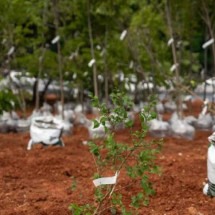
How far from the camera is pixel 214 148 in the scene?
458 cm

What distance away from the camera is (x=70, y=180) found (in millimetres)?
5391

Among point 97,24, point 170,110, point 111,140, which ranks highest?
point 97,24

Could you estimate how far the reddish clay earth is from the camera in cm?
430

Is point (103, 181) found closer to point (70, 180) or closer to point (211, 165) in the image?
point (211, 165)

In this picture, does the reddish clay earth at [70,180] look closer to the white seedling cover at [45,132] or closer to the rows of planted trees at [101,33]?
the white seedling cover at [45,132]

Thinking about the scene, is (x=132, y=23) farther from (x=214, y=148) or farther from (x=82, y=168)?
(x=214, y=148)

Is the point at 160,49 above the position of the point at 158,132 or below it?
above

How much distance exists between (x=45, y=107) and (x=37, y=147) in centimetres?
528

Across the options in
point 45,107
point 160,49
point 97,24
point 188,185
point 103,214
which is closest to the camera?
point 103,214

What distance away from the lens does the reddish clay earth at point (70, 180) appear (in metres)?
4.30

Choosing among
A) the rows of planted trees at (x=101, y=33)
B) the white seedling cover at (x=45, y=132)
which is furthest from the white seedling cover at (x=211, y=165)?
the rows of planted trees at (x=101, y=33)

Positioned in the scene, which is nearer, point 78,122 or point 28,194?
point 28,194

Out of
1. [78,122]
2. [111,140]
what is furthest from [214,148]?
[78,122]

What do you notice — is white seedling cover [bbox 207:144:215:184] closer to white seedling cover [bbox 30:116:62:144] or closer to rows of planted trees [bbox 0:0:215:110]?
white seedling cover [bbox 30:116:62:144]
